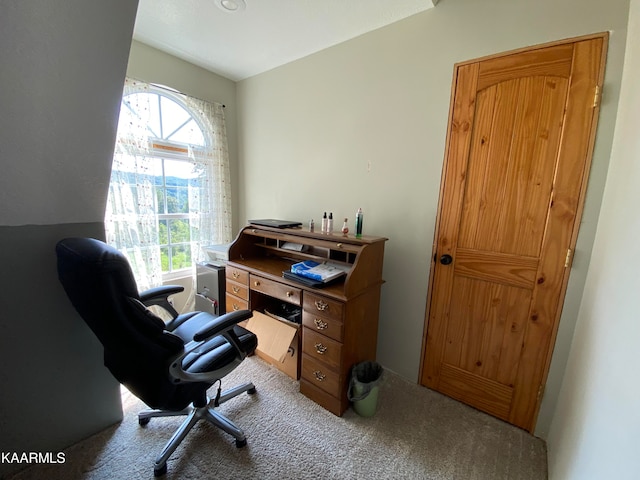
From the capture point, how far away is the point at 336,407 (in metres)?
1.60

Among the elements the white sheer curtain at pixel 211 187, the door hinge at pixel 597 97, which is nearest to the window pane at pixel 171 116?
the white sheer curtain at pixel 211 187

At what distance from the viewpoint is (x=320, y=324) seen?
1605 millimetres

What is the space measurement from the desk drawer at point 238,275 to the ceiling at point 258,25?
6.02 ft

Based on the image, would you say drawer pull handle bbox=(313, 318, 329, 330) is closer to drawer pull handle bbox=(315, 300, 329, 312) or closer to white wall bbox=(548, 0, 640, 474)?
drawer pull handle bbox=(315, 300, 329, 312)

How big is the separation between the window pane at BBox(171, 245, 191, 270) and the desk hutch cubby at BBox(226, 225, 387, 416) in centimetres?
103

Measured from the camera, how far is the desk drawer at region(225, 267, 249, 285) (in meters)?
2.01

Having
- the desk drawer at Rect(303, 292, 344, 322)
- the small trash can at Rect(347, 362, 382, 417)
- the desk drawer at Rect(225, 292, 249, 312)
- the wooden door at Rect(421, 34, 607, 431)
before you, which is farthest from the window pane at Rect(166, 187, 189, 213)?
the wooden door at Rect(421, 34, 607, 431)

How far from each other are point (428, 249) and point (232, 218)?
7.33 ft

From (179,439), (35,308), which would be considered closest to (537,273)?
(179,439)

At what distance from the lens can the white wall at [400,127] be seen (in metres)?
1.28

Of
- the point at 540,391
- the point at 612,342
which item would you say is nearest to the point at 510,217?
the point at 612,342

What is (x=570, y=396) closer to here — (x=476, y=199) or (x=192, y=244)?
(x=476, y=199)

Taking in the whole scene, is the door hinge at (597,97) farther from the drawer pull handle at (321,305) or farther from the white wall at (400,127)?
the drawer pull handle at (321,305)

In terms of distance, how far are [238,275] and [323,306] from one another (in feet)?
2.83
